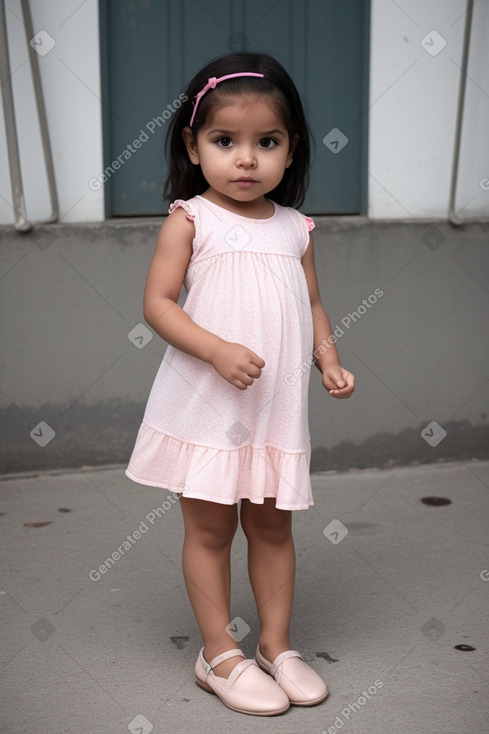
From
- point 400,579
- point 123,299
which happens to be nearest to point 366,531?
point 400,579

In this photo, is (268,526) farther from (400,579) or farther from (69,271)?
(69,271)

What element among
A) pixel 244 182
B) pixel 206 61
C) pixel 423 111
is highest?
pixel 244 182

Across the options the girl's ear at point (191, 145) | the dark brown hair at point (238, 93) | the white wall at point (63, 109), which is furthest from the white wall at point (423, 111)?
the girl's ear at point (191, 145)

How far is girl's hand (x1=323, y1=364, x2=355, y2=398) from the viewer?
2.40 m

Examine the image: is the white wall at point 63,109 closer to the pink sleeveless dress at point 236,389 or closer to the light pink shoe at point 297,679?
the pink sleeveless dress at point 236,389

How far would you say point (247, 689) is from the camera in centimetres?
238

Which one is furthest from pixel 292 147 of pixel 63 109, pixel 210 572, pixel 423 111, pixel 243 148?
pixel 423 111

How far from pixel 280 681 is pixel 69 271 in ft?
6.54

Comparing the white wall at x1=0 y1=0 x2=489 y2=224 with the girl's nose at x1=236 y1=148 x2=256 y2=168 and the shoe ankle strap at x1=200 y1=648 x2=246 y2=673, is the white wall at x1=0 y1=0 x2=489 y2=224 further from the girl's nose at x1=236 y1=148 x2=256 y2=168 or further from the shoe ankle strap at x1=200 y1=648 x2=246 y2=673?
the shoe ankle strap at x1=200 y1=648 x2=246 y2=673

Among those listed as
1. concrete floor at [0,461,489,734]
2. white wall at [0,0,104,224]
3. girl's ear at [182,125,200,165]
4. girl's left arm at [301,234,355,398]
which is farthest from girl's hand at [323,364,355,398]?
white wall at [0,0,104,224]

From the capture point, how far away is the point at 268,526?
250 cm

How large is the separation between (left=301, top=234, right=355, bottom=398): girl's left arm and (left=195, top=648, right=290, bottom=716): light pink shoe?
0.69 m

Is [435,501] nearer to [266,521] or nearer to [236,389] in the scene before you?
[266,521]

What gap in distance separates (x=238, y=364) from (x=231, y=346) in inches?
2.0
